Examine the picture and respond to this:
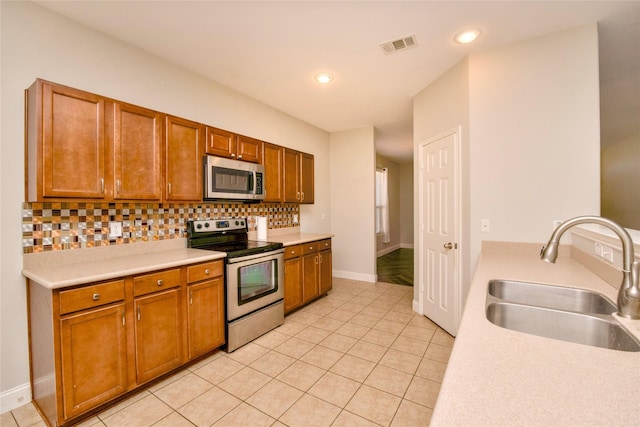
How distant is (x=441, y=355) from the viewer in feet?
8.14

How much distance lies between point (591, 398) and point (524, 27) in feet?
8.72

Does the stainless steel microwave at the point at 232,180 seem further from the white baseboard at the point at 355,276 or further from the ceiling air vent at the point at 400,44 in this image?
the white baseboard at the point at 355,276

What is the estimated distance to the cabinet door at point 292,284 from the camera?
10.9 feet

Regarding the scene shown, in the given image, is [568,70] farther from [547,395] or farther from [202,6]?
[202,6]

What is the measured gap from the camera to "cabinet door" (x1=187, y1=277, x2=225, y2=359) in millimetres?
2281

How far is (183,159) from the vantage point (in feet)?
8.36

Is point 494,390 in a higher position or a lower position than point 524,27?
lower

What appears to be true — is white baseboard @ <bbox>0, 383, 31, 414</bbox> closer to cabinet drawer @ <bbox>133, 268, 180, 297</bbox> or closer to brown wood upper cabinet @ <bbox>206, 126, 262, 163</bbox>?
cabinet drawer @ <bbox>133, 268, 180, 297</bbox>

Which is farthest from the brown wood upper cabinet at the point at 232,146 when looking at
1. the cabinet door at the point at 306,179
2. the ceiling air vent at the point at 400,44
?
the ceiling air vent at the point at 400,44

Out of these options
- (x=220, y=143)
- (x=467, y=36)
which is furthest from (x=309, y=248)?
(x=467, y=36)

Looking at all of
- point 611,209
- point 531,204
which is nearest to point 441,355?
point 531,204

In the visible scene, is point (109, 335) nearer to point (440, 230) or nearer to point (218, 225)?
point (218, 225)

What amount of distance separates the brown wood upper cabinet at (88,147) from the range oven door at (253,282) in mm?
925

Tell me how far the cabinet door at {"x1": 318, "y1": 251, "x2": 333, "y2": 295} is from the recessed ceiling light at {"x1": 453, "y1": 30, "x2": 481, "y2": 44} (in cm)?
279
